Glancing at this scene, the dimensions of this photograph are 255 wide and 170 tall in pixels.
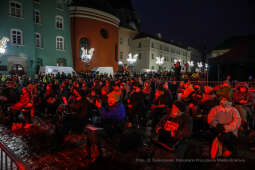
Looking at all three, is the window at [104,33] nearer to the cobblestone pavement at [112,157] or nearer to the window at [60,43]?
the window at [60,43]

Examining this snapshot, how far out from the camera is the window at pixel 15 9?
2009cm

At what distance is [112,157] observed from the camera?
4.26 meters

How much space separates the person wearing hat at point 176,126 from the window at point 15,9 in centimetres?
2464

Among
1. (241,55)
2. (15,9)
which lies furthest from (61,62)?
(241,55)

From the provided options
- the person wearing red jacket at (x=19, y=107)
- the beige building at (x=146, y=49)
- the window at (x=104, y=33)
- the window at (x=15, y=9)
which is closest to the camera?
the person wearing red jacket at (x=19, y=107)

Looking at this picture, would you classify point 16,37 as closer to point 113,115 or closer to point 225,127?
point 113,115

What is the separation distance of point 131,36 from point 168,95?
39.2m

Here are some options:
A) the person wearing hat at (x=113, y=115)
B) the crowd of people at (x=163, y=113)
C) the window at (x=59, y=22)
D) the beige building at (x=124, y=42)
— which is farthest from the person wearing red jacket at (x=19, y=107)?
the beige building at (x=124, y=42)

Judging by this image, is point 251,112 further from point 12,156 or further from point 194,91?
point 12,156

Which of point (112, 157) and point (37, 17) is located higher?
point (37, 17)

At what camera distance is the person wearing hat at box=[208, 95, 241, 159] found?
11.9 feet

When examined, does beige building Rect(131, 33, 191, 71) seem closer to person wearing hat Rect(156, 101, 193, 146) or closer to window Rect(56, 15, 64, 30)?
window Rect(56, 15, 64, 30)

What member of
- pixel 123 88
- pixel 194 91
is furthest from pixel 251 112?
pixel 123 88

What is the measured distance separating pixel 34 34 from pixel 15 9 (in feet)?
11.4
